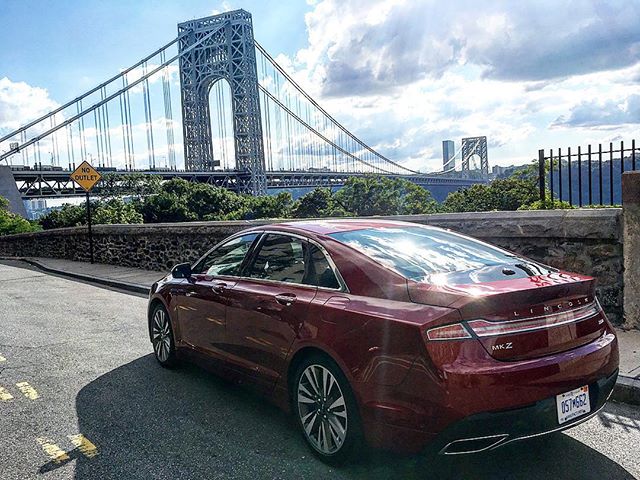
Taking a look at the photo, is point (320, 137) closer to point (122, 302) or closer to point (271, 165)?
point (271, 165)

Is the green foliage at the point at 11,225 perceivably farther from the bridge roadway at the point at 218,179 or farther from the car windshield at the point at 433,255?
the car windshield at the point at 433,255

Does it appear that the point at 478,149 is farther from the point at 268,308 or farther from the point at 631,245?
the point at 268,308

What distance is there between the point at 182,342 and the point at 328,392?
2.13 m

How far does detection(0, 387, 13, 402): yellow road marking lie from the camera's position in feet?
15.4

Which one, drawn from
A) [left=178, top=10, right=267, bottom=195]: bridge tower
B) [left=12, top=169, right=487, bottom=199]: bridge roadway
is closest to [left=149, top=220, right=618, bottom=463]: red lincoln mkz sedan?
[left=12, top=169, right=487, bottom=199]: bridge roadway

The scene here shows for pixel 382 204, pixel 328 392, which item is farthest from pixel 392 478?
pixel 382 204

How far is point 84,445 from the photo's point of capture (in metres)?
3.71

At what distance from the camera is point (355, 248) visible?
354 centimetres

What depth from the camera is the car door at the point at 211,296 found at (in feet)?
14.4

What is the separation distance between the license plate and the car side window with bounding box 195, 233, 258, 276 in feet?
7.99

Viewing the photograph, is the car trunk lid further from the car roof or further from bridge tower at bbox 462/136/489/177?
bridge tower at bbox 462/136/489/177

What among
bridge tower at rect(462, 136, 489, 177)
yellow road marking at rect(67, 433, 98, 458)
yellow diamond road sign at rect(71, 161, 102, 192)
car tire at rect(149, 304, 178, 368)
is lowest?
yellow road marking at rect(67, 433, 98, 458)

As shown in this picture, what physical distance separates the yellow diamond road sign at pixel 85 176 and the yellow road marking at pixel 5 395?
37.6 feet

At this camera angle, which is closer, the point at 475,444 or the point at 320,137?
the point at 475,444
